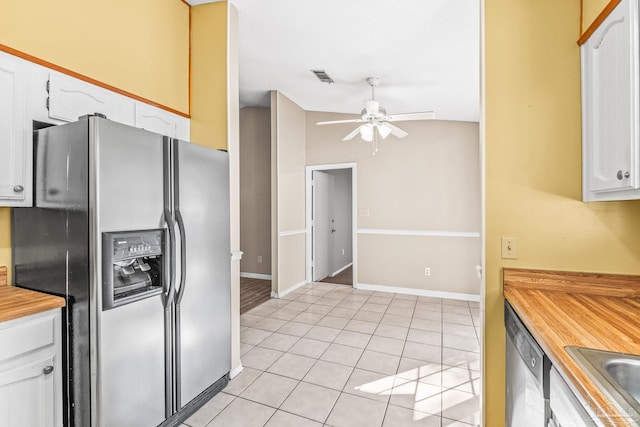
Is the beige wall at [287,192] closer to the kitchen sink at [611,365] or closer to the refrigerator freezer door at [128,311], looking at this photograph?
the refrigerator freezer door at [128,311]

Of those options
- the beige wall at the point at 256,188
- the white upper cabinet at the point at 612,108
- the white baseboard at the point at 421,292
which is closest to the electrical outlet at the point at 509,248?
the white upper cabinet at the point at 612,108

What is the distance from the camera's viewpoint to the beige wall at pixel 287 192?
4539mm

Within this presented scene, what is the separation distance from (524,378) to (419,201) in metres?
3.58

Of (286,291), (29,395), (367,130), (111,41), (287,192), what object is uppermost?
(111,41)

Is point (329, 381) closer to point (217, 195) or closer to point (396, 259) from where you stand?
point (217, 195)

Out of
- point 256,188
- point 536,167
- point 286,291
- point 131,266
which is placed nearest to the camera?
point 131,266

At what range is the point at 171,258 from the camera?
174 cm

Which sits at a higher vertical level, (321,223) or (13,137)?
(13,137)

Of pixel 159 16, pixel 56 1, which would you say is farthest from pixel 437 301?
pixel 56 1

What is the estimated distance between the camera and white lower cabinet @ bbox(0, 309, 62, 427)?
3.96 feet

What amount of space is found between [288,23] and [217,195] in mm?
1612

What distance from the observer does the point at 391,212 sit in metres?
4.91

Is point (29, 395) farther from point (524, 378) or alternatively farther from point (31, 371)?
point (524, 378)

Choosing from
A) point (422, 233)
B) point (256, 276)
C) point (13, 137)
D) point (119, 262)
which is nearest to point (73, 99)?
point (13, 137)
